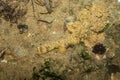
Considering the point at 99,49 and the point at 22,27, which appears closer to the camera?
the point at 99,49

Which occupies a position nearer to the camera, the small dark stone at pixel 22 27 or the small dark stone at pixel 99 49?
the small dark stone at pixel 99 49

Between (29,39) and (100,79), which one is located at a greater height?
(29,39)

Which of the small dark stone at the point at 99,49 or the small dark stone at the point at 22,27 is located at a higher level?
the small dark stone at the point at 22,27

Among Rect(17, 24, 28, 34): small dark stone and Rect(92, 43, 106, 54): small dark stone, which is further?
Rect(17, 24, 28, 34): small dark stone

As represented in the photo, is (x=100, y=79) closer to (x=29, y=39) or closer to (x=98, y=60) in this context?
(x=98, y=60)

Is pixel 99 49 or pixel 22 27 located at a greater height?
pixel 22 27

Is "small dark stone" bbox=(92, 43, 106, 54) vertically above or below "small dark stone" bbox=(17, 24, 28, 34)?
below

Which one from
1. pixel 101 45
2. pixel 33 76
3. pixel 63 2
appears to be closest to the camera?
pixel 33 76

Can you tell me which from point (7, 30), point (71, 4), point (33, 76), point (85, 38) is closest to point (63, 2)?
point (71, 4)
